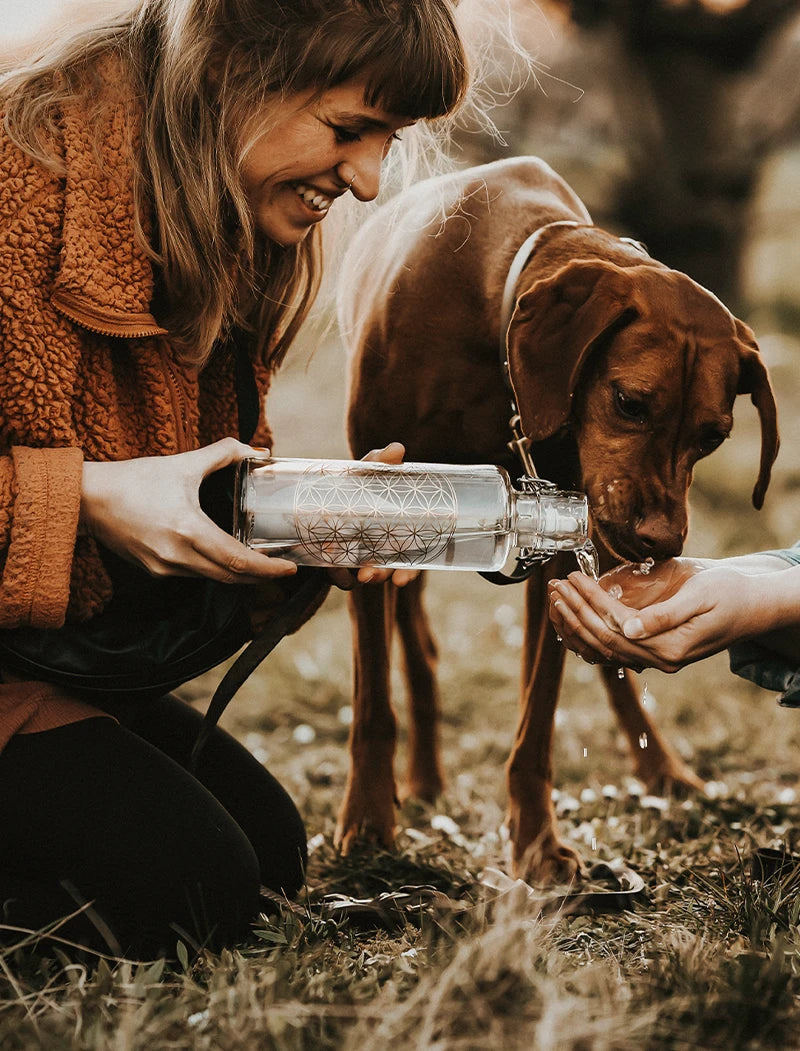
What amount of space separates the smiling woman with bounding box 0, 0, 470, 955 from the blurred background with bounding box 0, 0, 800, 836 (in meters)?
1.71

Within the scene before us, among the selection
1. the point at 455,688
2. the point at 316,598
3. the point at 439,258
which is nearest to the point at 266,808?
the point at 316,598

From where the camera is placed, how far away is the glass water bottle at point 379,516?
84.1 inches

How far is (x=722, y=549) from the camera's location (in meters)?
5.98

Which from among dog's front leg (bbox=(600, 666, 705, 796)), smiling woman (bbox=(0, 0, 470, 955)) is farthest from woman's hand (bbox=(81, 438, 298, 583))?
dog's front leg (bbox=(600, 666, 705, 796))

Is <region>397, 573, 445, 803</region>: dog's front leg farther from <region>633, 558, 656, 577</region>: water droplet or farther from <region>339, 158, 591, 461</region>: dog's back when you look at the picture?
<region>633, 558, 656, 577</region>: water droplet

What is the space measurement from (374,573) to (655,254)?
5.74m

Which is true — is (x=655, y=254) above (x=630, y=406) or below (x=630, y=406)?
above

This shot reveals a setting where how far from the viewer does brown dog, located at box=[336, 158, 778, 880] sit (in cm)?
252

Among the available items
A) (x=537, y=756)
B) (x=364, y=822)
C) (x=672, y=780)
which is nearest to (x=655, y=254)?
(x=672, y=780)

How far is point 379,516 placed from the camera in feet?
7.03

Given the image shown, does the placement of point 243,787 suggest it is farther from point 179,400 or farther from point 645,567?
point 645,567

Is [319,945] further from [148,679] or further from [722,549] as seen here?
[722,549]

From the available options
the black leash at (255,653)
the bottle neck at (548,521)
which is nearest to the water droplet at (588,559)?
the bottle neck at (548,521)

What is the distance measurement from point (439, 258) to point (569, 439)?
570 millimetres
